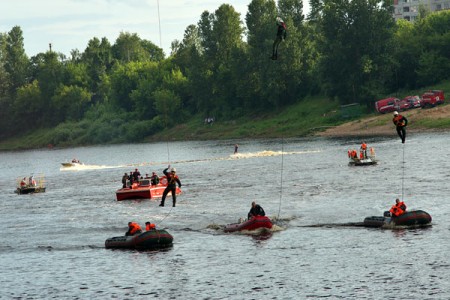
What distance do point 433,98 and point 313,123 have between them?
2797cm

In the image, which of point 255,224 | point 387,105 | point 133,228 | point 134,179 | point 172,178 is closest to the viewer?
point 172,178

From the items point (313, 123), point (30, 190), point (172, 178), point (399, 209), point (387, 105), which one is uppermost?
point (387, 105)

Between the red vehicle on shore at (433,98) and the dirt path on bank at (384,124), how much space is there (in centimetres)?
104

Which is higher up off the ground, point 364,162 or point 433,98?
point 433,98

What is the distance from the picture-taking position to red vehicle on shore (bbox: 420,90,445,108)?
465 ft

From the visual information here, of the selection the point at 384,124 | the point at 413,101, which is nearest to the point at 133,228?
the point at 384,124

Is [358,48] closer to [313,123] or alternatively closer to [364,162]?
[313,123]

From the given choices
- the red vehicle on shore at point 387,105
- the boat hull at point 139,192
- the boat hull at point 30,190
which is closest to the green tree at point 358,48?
the red vehicle on shore at point 387,105

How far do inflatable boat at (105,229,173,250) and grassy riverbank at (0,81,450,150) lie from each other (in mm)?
86128

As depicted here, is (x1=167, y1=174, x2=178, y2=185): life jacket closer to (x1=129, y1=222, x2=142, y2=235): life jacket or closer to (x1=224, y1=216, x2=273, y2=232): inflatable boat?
(x1=129, y1=222, x2=142, y2=235): life jacket

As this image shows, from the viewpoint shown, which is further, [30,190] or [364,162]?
[30,190]

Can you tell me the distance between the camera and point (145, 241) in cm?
5938

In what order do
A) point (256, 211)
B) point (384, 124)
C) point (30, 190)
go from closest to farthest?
point (256, 211), point (30, 190), point (384, 124)

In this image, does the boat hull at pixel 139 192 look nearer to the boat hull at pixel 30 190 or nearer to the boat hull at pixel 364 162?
the boat hull at pixel 30 190
